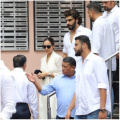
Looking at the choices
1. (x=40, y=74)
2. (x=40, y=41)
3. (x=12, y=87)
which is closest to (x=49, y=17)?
(x=40, y=41)

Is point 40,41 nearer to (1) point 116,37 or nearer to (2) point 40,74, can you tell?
(2) point 40,74

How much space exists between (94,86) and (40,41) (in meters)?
4.19

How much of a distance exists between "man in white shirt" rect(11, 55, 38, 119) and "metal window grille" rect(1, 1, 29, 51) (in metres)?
2.42

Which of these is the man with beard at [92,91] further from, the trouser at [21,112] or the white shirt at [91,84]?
the trouser at [21,112]

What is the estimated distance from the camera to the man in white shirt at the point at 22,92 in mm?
8648

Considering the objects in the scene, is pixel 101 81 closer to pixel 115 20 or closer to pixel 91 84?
pixel 91 84

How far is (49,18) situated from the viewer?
37.3ft

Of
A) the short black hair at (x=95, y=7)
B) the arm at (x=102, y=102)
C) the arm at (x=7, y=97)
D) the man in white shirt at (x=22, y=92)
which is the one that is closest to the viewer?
the arm at (x=7, y=97)

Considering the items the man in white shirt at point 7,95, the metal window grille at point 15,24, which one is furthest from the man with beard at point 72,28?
the man in white shirt at point 7,95

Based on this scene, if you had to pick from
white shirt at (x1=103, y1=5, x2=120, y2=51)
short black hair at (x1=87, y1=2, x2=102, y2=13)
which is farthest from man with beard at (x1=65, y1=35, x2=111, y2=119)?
short black hair at (x1=87, y1=2, x2=102, y2=13)

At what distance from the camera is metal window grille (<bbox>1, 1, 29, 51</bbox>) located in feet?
37.2

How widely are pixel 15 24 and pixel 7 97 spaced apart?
16.5 feet

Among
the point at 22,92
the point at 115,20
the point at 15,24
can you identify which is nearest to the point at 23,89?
the point at 22,92

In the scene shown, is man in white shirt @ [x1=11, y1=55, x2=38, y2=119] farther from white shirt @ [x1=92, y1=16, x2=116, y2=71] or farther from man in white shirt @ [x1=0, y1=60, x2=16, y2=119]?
man in white shirt @ [x1=0, y1=60, x2=16, y2=119]
